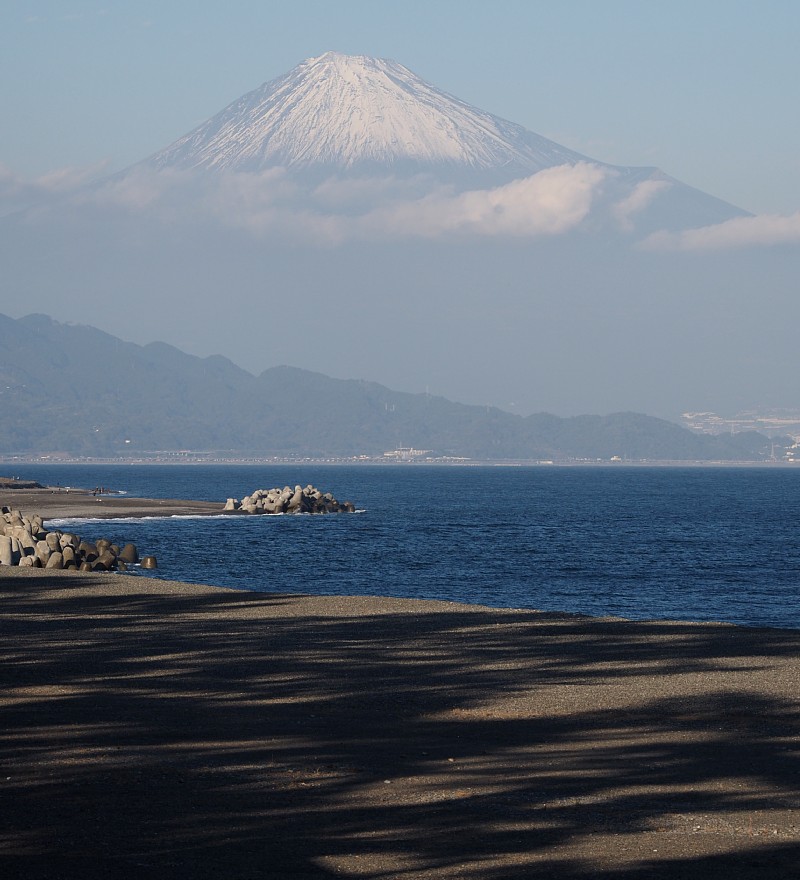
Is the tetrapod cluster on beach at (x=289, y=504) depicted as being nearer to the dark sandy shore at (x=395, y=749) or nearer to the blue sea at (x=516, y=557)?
the blue sea at (x=516, y=557)

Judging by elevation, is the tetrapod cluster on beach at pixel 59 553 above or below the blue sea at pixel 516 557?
above

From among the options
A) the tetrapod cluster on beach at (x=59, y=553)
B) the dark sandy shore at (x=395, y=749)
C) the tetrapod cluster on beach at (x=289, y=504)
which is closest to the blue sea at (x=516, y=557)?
the tetrapod cluster on beach at (x=59, y=553)

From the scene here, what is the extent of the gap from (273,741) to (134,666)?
5277mm

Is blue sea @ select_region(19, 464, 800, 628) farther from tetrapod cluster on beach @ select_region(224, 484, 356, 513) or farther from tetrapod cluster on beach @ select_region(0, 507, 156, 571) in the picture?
tetrapod cluster on beach @ select_region(224, 484, 356, 513)

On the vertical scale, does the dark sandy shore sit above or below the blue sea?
above

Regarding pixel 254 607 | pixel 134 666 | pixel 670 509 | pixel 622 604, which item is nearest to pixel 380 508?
pixel 670 509

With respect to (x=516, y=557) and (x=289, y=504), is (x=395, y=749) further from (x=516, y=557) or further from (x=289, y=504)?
(x=289, y=504)

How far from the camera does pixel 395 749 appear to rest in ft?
42.3

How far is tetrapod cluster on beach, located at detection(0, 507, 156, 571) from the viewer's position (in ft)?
130

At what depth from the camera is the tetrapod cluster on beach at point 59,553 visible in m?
39.5

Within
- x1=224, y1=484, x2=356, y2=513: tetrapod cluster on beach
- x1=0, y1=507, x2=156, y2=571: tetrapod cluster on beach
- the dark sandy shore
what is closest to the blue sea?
x1=0, y1=507, x2=156, y2=571: tetrapod cluster on beach

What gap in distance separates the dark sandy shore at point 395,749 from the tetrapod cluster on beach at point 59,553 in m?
17.1

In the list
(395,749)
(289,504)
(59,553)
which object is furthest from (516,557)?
(395,749)

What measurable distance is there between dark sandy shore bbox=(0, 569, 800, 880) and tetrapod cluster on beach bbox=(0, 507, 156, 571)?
17.1 m
